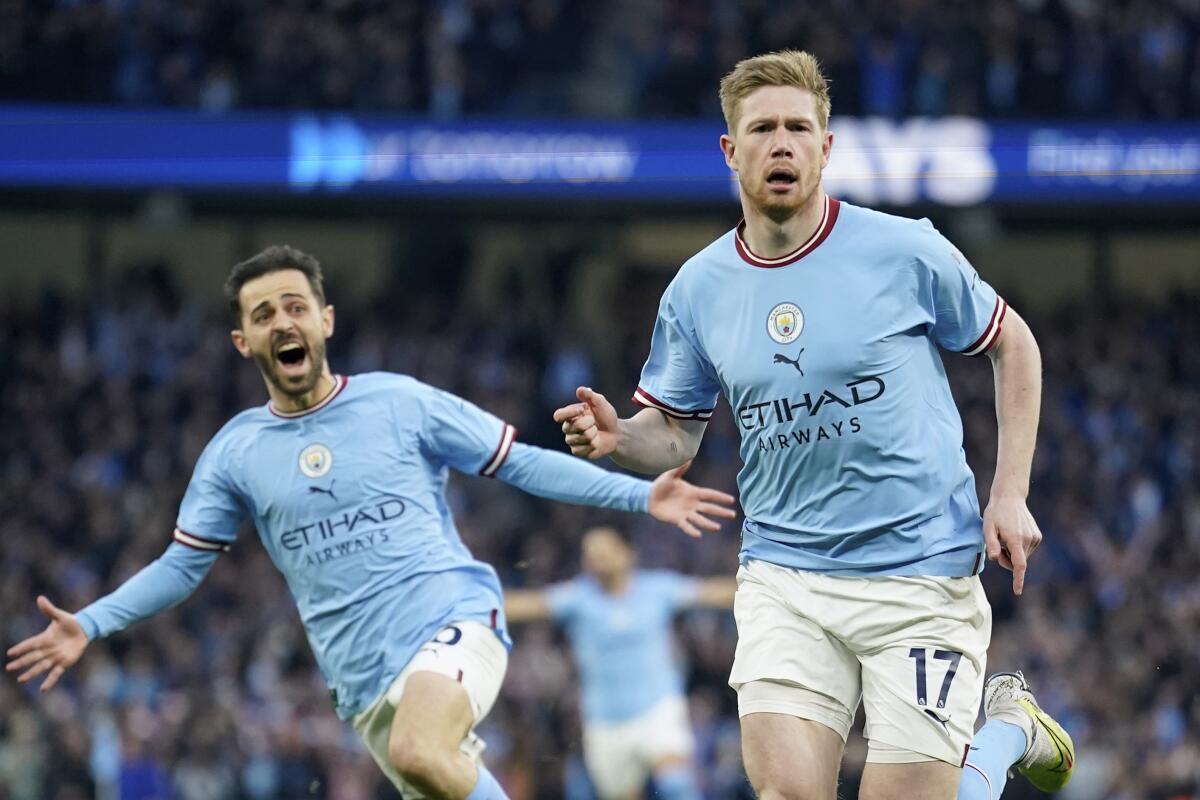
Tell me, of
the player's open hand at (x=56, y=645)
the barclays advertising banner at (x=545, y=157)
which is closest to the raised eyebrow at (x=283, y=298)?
the player's open hand at (x=56, y=645)

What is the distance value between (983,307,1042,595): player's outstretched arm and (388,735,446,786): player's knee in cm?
203

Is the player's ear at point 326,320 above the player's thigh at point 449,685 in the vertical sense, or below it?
above

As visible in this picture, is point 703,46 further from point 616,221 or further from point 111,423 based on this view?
point 111,423

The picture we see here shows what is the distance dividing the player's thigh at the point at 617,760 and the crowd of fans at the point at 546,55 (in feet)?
26.8

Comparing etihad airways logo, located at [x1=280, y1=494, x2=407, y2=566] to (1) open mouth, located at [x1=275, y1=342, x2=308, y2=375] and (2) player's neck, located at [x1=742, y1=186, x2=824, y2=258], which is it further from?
(2) player's neck, located at [x1=742, y1=186, x2=824, y2=258]

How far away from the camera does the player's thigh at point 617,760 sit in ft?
37.5

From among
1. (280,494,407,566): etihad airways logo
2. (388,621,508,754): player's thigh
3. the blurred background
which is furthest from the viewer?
the blurred background

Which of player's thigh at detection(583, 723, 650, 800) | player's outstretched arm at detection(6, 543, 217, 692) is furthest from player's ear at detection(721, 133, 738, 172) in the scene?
player's thigh at detection(583, 723, 650, 800)

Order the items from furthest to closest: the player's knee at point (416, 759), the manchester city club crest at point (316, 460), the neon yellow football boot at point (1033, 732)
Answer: the manchester city club crest at point (316, 460)
the player's knee at point (416, 759)
the neon yellow football boot at point (1033, 732)

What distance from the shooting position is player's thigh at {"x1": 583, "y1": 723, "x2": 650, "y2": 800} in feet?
37.5

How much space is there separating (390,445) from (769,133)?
2.28m

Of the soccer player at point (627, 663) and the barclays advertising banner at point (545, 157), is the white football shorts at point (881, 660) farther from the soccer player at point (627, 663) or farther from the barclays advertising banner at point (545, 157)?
the barclays advertising banner at point (545, 157)

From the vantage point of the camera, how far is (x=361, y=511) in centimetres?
637

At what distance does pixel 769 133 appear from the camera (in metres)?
4.77
